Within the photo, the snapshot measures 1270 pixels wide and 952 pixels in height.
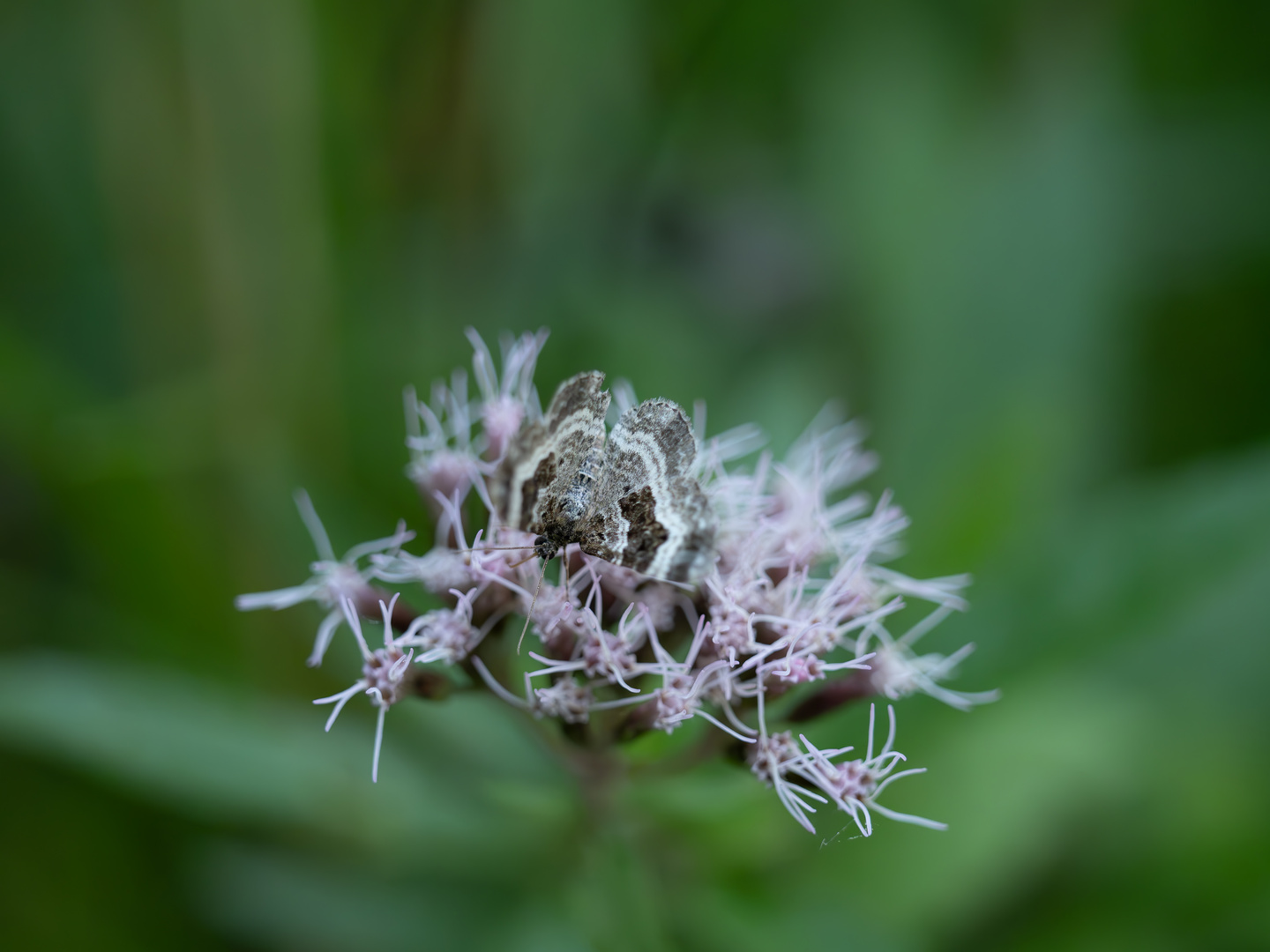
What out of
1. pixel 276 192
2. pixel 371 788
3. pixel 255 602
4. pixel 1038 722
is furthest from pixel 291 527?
pixel 1038 722

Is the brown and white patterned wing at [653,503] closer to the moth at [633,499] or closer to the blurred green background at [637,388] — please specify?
the moth at [633,499]

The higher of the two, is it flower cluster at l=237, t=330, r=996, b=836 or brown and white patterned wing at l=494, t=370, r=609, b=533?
brown and white patterned wing at l=494, t=370, r=609, b=533

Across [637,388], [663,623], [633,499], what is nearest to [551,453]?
[633,499]

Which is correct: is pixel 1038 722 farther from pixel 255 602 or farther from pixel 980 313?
pixel 255 602

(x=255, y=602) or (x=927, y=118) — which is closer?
(x=255, y=602)

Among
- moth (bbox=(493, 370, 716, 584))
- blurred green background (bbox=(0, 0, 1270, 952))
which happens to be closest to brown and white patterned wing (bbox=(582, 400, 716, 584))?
moth (bbox=(493, 370, 716, 584))

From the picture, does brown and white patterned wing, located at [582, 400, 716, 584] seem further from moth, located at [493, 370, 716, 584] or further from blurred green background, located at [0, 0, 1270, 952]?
blurred green background, located at [0, 0, 1270, 952]
